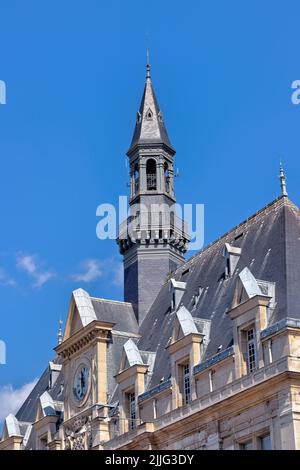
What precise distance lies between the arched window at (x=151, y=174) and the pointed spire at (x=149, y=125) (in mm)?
1233

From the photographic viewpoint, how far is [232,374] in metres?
54.1

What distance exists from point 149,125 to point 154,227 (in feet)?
23.1

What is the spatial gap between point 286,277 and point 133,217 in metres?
21.1

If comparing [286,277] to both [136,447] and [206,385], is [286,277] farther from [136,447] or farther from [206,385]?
[136,447]

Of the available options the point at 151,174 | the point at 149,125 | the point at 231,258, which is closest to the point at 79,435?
the point at 231,258

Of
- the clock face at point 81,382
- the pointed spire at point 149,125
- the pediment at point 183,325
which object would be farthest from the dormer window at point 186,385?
the pointed spire at point 149,125

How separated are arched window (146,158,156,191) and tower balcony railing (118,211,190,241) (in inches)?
68.9

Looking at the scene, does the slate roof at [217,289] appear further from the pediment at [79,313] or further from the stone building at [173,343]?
the pediment at [79,313]

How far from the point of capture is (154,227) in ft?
241

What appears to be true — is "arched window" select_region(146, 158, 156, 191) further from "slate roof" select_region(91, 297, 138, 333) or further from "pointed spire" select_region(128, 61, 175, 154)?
"slate roof" select_region(91, 297, 138, 333)

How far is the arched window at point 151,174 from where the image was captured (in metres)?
74.9
